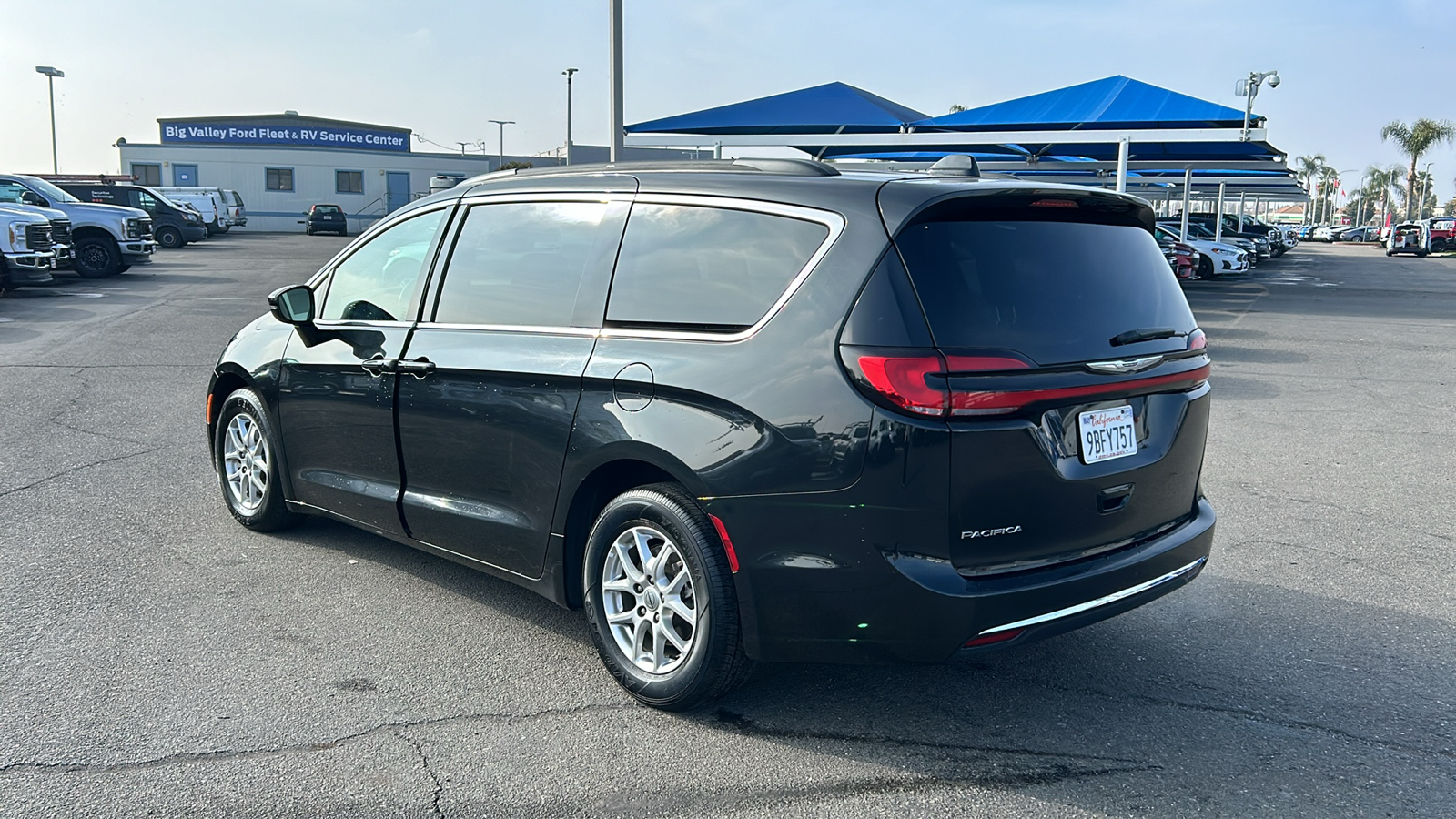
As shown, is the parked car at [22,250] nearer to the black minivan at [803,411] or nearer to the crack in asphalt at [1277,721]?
the black minivan at [803,411]

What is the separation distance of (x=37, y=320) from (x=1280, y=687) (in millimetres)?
16064

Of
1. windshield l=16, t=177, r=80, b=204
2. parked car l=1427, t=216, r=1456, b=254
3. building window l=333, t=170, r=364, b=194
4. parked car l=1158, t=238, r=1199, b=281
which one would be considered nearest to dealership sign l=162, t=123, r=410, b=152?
building window l=333, t=170, r=364, b=194

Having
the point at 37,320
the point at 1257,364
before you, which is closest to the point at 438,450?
the point at 1257,364

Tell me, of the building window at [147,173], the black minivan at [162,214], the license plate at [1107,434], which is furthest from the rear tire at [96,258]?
the building window at [147,173]

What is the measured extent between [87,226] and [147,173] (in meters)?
44.1

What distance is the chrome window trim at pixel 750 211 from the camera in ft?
11.3

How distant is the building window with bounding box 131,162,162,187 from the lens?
61.5 m

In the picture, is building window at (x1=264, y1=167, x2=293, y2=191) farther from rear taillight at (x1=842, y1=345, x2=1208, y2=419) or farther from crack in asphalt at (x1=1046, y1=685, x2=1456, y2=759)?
rear taillight at (x1=842, y1=345, x2=1208, y2=419)

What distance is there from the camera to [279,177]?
60125mm

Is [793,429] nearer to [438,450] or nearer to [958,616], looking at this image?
[958,616]

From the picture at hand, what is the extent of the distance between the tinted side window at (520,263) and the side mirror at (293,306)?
905 millimetres

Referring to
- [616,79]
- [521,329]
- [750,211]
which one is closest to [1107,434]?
[750,211]

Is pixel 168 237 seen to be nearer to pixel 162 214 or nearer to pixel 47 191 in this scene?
pixel 162 214

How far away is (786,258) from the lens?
3.54 metres
